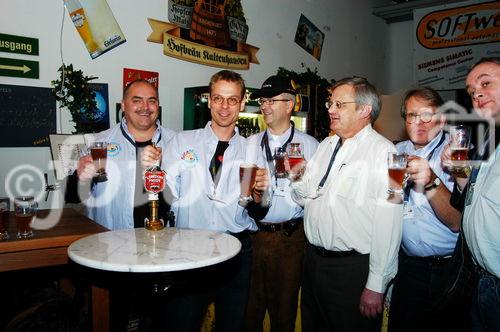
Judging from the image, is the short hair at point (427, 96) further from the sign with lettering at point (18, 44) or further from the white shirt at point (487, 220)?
the sign with lettering at point (18, 44)

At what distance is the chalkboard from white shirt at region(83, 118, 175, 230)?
1.35 metres

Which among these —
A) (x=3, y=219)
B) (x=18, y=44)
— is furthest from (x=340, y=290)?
(x=18, y=44)

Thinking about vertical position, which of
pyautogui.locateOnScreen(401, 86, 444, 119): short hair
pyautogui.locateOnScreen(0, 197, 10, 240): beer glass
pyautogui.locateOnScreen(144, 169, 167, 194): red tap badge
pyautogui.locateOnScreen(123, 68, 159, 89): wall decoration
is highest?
pyautogui.locateOnScreen(123, 68, 159, 89): wall decoration

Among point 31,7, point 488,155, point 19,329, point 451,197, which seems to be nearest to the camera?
point 488,155

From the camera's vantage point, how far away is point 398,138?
730 centimetres

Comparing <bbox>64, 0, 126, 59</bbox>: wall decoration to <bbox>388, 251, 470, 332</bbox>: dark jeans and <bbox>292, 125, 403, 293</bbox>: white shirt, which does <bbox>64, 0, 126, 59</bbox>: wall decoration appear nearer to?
<bbox>292, 125, 403, 293</bbox>: white shirt

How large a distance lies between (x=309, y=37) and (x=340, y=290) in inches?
225

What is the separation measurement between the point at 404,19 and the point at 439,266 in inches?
312

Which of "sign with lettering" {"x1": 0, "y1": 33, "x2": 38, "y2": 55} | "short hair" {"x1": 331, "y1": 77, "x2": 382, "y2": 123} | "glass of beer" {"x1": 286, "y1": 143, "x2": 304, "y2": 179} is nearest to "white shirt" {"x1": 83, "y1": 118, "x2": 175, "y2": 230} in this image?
"glass of beer" {"x1": 286, "y1": 143, "x2": 304, "y2": 179}

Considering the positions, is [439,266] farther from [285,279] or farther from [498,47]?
[498,47]

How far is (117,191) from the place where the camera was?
2.96 metres

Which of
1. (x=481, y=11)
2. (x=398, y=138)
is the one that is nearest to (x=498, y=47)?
(x=481, y=11)

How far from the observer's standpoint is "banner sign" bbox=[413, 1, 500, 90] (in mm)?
6863

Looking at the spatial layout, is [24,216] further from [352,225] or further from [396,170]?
[396,170]
